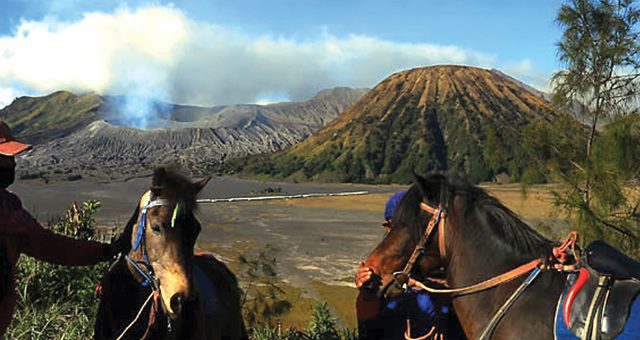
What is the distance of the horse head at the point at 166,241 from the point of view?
10.5ft

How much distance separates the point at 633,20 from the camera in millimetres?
11219

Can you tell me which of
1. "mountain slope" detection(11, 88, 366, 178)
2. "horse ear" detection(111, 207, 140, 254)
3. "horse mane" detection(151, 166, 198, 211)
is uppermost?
"mountain slope" detection(11, 88, 366, 178)

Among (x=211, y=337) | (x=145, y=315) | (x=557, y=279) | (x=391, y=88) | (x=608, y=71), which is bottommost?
(x=211, y=337)

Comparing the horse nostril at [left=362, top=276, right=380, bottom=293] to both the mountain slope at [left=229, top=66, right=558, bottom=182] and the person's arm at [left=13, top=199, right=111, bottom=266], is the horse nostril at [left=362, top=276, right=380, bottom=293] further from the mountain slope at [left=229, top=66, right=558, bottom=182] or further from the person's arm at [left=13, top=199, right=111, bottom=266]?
the mountain slope at [left=229, top=66, right=558, bottom=182]

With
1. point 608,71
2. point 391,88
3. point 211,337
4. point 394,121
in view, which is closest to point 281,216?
point 608,71

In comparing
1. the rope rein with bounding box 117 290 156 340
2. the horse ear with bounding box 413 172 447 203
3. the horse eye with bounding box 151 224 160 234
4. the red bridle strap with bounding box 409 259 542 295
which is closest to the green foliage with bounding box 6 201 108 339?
the rope rein with bounding box 117 290 156 340

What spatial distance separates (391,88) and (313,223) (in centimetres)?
12423

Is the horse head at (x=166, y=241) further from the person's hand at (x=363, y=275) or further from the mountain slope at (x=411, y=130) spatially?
the mountain slope at (x=411, y=130)

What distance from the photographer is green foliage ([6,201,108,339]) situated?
5431mm

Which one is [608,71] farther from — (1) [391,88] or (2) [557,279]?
(1) [391,88]

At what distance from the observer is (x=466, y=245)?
11.2 ft

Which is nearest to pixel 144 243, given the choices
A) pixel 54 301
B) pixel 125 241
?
pixel 125 241

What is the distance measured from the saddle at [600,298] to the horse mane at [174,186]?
2428 millimetres

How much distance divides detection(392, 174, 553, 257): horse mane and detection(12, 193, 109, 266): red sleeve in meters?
2.09
